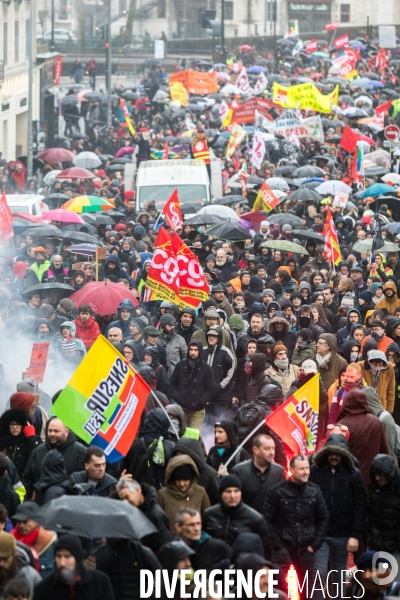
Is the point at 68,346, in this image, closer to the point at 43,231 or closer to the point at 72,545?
the point at 72,545

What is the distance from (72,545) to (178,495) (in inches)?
60.1

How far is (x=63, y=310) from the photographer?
14.0m

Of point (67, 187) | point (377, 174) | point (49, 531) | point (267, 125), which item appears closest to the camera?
point (49, 531)

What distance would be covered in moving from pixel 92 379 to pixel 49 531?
152cm

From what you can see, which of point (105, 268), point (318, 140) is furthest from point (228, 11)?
point (105, 268)

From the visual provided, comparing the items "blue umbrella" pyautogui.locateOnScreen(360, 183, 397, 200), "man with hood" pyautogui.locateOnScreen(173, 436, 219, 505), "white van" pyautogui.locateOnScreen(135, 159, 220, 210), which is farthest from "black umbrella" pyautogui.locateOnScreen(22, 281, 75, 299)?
"blue umbrella" pyautogui.locateOnScreen(360, 183, 397, 200)

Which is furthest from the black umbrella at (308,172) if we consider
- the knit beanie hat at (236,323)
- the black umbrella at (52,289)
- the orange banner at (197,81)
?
the orange banner at (197,81)

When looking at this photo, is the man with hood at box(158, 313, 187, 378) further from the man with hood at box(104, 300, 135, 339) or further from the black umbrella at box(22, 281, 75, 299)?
the black umbrella at box(22, 281, 75, 299)

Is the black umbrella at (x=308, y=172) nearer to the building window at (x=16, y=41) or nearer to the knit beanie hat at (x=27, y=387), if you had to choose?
the building window at (x=16, y=41)

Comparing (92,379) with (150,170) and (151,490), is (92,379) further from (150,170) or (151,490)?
(150,170)

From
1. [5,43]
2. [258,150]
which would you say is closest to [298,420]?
[258,150]

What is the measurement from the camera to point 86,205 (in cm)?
2173

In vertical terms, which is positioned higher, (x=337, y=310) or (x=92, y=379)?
(x=92, y=379)

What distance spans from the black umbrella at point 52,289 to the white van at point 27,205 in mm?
5956
